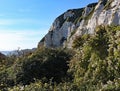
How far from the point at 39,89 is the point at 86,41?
16.0 feet

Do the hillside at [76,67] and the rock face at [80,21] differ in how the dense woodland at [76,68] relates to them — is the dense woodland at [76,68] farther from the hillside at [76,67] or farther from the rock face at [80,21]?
the rock face at [80,21]

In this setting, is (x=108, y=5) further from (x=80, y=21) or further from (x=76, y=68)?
(x=76, y=68)

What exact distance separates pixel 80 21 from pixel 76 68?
89.0 meters

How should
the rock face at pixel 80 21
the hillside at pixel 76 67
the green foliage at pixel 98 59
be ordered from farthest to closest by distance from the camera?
the rock face at pixel 80 21 → the green foliage at pixel 98 59 → the hillside at pixel 76 67

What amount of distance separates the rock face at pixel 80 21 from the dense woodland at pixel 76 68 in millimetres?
62062

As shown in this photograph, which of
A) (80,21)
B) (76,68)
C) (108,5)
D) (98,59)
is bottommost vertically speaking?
(76,68)

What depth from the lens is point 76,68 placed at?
746 inches

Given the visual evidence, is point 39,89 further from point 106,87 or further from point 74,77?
point 74,77

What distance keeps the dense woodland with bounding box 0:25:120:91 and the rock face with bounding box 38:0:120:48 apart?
204ft

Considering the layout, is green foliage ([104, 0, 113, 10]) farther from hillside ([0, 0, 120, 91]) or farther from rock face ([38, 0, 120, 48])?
hillside ([0, 0, 120, 91])

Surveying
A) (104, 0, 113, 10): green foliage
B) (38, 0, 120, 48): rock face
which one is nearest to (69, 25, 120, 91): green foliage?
(38, 0, 120, 48): rock face

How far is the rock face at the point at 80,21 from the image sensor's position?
89175mm

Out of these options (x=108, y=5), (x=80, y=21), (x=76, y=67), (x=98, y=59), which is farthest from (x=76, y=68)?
(x=80, y=21)

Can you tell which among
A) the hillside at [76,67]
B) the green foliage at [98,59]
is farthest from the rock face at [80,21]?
the green foliage at [98,59]
